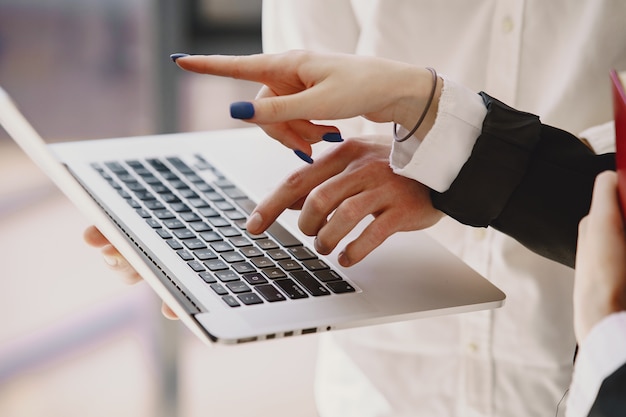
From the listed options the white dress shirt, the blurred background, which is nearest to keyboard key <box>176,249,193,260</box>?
the white dress shirt

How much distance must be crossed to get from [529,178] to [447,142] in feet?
0.28

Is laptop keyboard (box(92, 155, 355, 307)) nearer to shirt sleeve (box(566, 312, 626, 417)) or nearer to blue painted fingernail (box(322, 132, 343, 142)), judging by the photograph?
blue painted fingernail (box(322, 132, 343, 142))

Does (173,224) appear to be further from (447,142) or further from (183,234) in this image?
(447,142)

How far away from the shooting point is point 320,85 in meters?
0.65

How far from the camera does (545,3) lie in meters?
0.87

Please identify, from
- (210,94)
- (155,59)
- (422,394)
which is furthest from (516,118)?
(210,94)

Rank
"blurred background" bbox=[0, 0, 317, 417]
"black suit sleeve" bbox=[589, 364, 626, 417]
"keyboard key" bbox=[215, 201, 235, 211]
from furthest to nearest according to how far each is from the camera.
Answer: "blurred background" bbox=[0, 0, 317, 417] < "keyboard key" bbox=[215, 201, 235, 211] < "black suit sleeve" bbox=[589, 364, 626, 417]

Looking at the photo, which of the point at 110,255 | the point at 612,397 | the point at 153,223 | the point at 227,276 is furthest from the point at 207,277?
the point at 612,397

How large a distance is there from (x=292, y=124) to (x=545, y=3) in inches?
12.9

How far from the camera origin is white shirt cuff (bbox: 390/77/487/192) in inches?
28.2

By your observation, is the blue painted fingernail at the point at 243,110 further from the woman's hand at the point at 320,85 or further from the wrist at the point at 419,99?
the wrist at the point at 419,99

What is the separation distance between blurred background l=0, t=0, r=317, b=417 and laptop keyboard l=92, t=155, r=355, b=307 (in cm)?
84

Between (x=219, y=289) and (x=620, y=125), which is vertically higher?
(x=620, y=125)

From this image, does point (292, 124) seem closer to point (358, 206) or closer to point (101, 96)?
point (358, 206)
